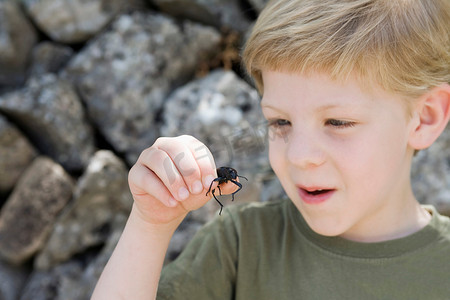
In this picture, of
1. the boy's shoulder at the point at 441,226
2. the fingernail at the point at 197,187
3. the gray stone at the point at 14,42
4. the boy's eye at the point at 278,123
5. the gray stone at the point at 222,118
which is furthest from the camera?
the gray stone at the point at 14,42

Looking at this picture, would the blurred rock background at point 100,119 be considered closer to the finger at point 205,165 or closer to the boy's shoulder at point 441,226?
the boy's shoulder at point 441,226

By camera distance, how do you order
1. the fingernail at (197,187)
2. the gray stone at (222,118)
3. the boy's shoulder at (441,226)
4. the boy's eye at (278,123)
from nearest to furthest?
the fingernail at (197,187), the boy's eye at (278,123), the boy's shoulder at (441,226), the gray stone at (222,118)


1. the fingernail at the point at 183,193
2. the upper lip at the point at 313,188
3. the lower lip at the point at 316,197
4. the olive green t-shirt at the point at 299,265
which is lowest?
the olive green t-shirt at the point at 299,265

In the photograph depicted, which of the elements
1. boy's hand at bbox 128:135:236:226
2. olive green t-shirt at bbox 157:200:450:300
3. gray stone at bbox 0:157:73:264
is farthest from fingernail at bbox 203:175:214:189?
gray stone at bbox 0:157:73:264

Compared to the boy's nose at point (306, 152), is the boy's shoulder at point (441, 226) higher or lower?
lower

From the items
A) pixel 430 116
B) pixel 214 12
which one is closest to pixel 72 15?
pixel 214 12

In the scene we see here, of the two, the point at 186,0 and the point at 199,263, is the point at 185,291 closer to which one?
the point at 199,263

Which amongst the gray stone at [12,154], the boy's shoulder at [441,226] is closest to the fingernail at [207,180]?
the boy's shoulder at [441,226]

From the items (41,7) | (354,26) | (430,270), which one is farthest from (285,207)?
(41,7)
